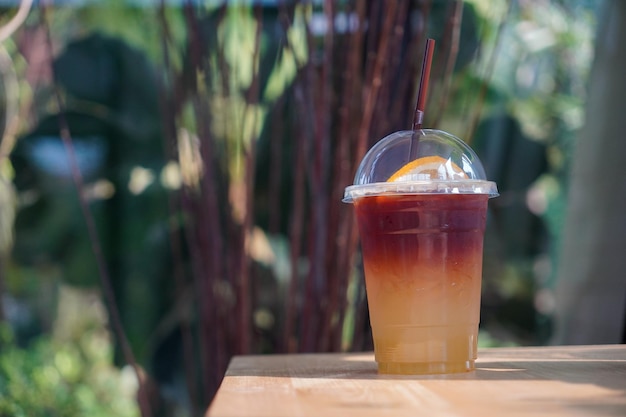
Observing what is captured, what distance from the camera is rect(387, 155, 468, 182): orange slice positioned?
2.37 feet

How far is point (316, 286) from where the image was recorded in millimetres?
1380

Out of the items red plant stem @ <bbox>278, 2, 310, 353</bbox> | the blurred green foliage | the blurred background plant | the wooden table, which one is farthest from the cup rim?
the blurred green foliage

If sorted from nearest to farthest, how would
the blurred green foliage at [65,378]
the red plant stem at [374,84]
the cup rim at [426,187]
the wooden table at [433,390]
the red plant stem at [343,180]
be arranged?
the wooden table at [433,390]
the cup rim at [426,187]
the red plant stem at [374,84]
the red plant stem at [343,180]
the blurred green foliage at [65,378]

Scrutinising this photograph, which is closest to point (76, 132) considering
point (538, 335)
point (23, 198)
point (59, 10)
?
point (23, 198)

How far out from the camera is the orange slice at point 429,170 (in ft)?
2.37

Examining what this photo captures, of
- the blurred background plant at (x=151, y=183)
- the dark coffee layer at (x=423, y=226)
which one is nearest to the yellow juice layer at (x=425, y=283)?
the dark coffee layer at (x=423, y=226)

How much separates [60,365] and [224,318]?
3.06 feet

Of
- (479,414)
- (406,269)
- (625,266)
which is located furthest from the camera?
(625,266)

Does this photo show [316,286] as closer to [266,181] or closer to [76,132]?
[266,181]

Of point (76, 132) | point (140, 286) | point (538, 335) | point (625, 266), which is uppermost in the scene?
point (76, 132)

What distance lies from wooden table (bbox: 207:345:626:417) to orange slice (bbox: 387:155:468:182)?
18 cm

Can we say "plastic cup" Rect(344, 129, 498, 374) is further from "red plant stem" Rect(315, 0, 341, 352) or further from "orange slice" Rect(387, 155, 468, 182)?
"red plant stem" Rect(315, 0, 341, 352)

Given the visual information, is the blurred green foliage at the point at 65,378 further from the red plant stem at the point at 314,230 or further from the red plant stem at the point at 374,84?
the red plant stem at the point at 374,84

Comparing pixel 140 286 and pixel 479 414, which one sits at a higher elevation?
pixel 479 414
